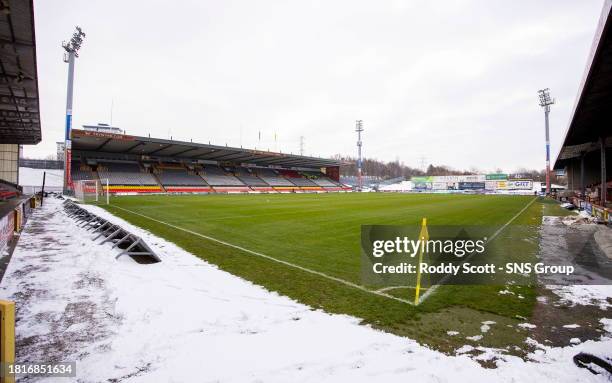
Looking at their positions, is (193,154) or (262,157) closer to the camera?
(193,154)

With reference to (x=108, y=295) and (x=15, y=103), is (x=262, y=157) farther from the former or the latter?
(x=108, y=295)

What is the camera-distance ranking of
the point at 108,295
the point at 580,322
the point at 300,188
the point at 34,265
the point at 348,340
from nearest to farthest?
the point at 348,340, the point at 580,322, the point at 108,295, the point at 34,265, the point at 300,188

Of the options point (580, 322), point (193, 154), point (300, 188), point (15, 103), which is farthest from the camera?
point (300, 188)

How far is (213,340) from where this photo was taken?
3959 mm

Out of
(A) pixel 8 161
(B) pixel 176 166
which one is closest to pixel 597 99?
Result: (A) pixel 8 161

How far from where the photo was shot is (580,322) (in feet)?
15.0

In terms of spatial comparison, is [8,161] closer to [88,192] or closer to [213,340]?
[88,192]

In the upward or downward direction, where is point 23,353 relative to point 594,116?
downward

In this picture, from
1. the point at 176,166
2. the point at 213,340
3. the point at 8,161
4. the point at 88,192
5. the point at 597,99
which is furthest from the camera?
the point at 176,166

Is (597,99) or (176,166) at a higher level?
(597,99)

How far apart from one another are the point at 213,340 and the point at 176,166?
199 ft

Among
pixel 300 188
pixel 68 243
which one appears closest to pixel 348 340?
pixel 68 243

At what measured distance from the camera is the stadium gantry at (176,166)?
46.0 metres

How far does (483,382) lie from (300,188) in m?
63.7
